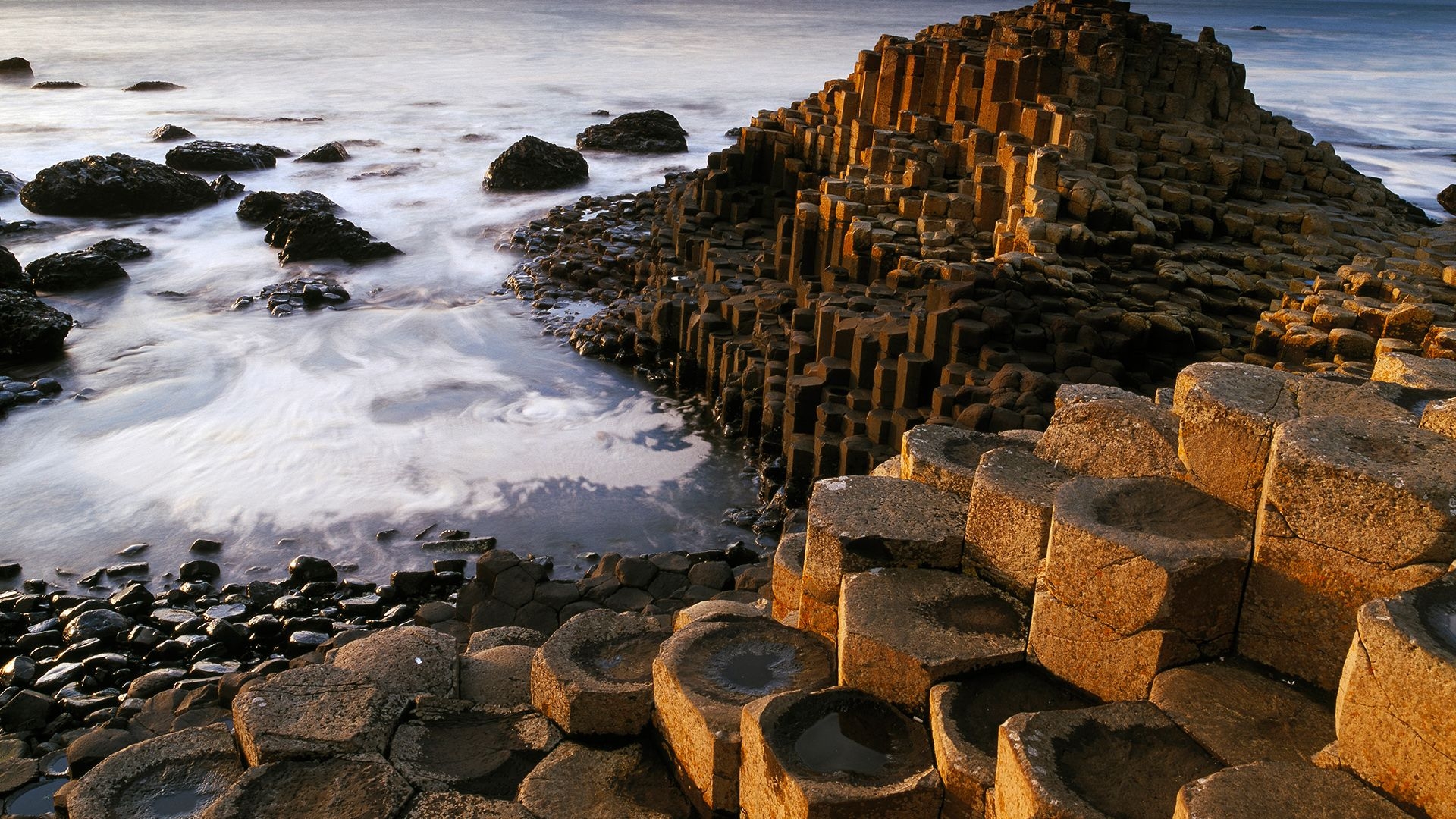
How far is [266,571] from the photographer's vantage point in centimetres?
777

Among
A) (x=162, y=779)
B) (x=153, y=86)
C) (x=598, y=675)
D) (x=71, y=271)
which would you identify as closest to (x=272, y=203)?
A: (x=71, y=271)

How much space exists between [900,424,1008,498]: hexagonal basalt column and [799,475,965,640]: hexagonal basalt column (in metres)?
0.06

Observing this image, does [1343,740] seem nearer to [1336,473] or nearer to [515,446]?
[1336,473]

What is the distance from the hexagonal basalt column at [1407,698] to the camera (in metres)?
2.42

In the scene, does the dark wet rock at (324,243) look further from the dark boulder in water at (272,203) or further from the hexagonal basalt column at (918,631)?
the hexagonal basalt column at (918,631)

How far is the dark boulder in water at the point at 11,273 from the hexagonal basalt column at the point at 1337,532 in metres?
14.9

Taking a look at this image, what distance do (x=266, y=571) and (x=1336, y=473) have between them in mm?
6952

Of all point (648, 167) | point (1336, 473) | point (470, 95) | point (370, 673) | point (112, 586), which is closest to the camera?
point (1336, 473)

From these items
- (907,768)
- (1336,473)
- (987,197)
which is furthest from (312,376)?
(1336,473)

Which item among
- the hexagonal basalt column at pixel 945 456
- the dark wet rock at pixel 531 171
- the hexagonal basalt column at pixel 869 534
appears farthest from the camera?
the dark wet rock at pixel 531 171

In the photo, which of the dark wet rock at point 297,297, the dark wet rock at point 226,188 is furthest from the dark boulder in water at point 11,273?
the dark wet rock at point 226,188

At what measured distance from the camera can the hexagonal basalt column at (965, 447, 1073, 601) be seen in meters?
3.69

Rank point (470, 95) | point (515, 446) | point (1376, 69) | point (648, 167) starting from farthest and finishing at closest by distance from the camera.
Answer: point (1376, 69)
point (470, 95)
point (648, 167)
point (515, 446)

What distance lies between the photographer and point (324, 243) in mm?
15812
